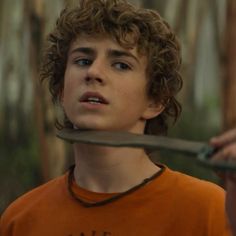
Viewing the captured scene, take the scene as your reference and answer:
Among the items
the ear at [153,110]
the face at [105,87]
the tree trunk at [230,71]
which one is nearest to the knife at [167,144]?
the face at [105,87]

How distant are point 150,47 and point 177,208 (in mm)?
283

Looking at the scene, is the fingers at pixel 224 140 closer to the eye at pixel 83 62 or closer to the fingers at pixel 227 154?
the fingers at pixel 227 154

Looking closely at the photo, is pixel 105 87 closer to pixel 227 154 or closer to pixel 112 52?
pixel 112 52

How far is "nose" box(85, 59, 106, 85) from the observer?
1.21 meters

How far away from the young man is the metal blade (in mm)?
174

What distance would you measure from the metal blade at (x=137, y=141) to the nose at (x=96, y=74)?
170mm

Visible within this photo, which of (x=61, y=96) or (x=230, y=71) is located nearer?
(x=61, y=96)

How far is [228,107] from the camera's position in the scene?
2.81 metres

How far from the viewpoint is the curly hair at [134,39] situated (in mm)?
1283

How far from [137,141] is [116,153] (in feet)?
1.19

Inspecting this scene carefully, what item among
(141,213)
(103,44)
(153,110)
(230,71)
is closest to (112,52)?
(103,44)

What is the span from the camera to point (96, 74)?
121cm

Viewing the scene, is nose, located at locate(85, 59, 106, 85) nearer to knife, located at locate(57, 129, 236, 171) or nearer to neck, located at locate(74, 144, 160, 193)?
neck, located at locate(74, 144, 160, 193)

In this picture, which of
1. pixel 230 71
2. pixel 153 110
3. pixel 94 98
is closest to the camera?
pixel 94 98
